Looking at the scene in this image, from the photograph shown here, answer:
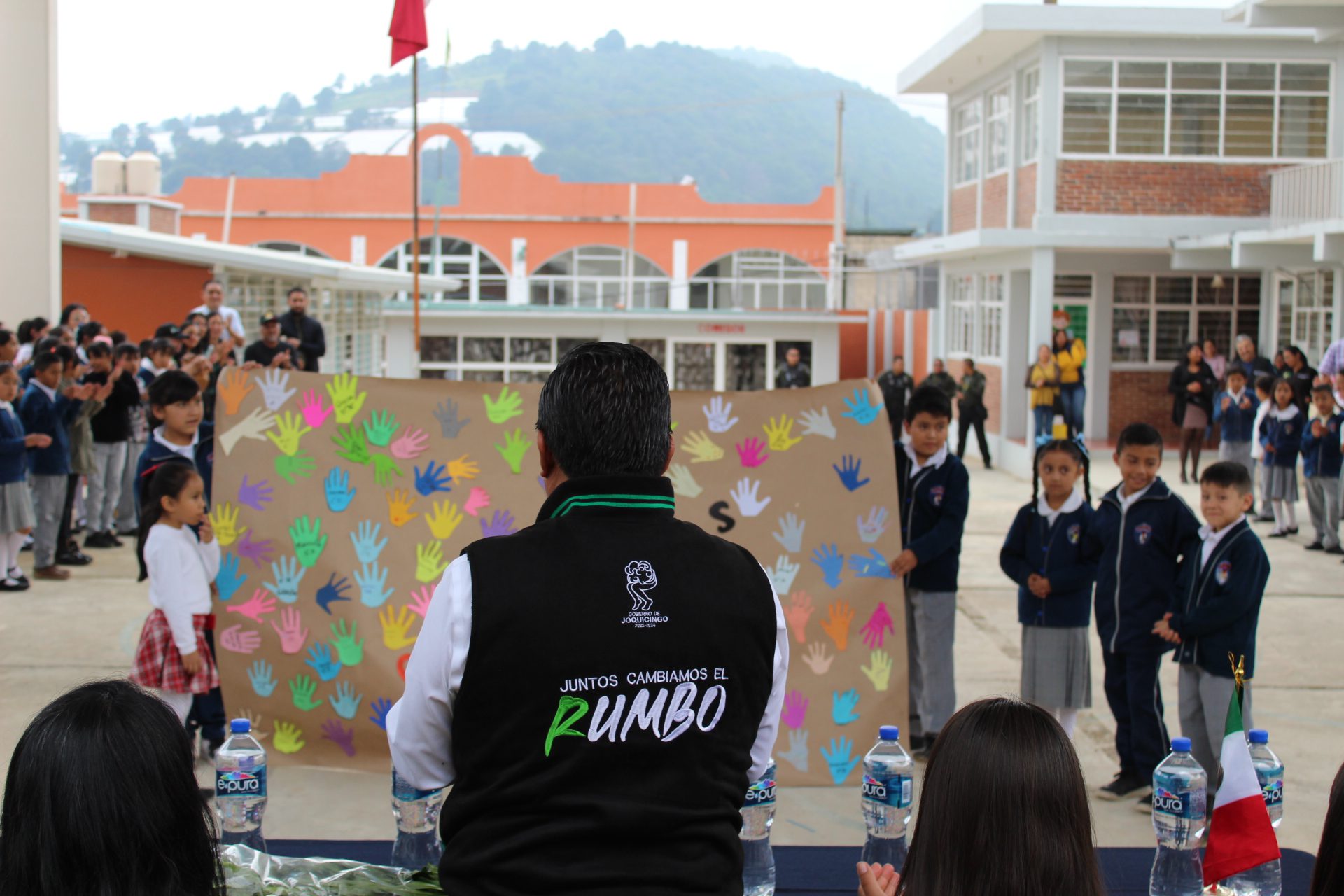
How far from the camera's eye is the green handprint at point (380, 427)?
17.5 ft

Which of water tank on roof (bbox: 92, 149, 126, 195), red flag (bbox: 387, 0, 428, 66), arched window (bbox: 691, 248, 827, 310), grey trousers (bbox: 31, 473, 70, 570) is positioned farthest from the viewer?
arched window (bbox: 691, 248, 827, 310)

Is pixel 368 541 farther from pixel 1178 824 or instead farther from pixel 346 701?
pixel 1178 824

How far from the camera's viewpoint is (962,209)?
78.8 ft

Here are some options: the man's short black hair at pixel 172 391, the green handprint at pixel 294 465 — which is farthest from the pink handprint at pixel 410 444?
the man's short black hair at pixel 172 391

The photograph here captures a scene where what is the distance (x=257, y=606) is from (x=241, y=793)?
5.66ft

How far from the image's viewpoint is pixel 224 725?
213 inches

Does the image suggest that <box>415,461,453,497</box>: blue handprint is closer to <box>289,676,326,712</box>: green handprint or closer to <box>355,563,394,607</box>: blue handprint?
<box>355,563,394,607</box>: blue handprint

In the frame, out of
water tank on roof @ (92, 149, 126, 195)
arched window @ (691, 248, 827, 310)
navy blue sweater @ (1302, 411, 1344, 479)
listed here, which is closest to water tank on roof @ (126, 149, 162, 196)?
water tank on roof @ (92, 149, 126, 195)

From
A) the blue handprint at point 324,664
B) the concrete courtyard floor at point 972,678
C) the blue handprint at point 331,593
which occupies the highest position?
the blue handprint at point 331,593

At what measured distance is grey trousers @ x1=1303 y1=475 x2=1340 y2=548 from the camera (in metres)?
11.3

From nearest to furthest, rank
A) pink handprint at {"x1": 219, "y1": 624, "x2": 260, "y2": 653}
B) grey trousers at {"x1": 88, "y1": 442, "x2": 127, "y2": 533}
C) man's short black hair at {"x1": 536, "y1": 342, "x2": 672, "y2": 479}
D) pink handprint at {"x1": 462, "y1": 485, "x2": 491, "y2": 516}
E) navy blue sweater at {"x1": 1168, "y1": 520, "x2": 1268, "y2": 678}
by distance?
1. man's short black hair at {"x1": 536, "y1": 342, "x2": 672, "y2": 479}
2. navy blue sweater at {"x1": 1168, "y1": 520, "x2": 1268, "y2": 678}
3. pink handprint at {"x1": 219, "y1": 624, "x2": 260, "y2": 653}
4. pink handprint at {"x1": 462, "y1": 485, "x2": 491, "y2": 516}
5. grey trousers at {"x1": 88, "y1": 442, "x2": 127, "y2": 533}

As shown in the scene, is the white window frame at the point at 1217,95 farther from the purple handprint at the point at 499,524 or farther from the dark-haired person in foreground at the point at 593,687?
the dark-haired person in foreground at the point at 593,687

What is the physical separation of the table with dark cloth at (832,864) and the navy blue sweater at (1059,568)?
1.69 m

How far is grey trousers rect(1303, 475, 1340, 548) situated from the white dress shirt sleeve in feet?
35.9
